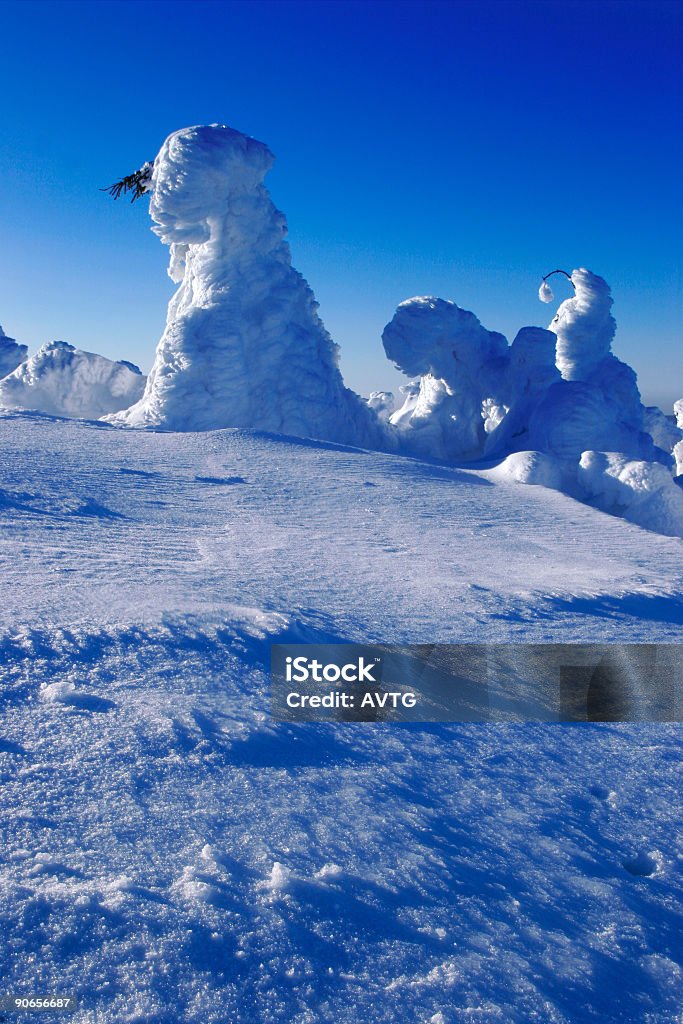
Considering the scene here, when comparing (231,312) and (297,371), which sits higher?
(231,312)

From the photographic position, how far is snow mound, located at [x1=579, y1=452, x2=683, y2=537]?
943 centimetres

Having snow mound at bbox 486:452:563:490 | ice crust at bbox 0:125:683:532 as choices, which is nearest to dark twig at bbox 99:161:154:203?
ice crust at bbox 0:125:683:532

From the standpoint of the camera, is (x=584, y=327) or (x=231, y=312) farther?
(x=584, y=327)

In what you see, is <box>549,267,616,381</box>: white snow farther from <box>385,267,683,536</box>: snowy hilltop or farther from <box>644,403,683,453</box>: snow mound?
<box>644,403,683,453</box>: snow mound

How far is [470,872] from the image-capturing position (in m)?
1.72

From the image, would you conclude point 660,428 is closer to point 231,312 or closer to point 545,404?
point 545,404

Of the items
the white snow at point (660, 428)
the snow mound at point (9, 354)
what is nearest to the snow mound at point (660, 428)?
the white snow at point (660, 428)

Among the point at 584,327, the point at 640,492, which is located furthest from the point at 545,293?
the point at 640,492

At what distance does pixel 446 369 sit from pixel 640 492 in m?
5.07

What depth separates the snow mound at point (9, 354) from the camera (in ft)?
60.5

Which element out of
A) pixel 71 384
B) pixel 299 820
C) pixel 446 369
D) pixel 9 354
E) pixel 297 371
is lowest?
pixel 299 820

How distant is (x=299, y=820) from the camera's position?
6.00ft

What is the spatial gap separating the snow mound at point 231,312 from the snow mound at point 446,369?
1.83m

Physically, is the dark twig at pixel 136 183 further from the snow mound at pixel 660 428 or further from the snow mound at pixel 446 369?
the snow mound at pixel 660 428
